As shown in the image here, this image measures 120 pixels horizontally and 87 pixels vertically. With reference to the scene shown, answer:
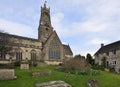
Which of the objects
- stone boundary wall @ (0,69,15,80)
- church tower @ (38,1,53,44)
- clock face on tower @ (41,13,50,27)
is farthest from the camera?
clock face on tower @ (41,13,50,27)

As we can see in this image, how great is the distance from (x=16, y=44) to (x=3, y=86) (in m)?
32.8

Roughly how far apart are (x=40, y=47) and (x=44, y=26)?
1084cm

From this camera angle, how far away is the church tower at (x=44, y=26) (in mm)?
64912

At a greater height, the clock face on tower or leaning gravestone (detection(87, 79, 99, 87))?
the clock face on tower

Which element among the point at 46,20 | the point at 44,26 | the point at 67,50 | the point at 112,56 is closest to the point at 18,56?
the point at 44,26

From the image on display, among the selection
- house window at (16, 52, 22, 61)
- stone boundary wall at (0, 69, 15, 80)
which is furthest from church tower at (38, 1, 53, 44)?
stone boundary wall at (0, 69, 15, 80)

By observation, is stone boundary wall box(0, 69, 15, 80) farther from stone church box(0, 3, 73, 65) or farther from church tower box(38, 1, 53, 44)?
church tower box(38, 1, 53, 44)

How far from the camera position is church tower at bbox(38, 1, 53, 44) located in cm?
6491

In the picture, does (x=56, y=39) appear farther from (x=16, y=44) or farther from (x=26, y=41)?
(x=16, y=44)

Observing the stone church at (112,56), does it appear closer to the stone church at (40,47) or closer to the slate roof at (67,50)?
the slate roof at (67,50)

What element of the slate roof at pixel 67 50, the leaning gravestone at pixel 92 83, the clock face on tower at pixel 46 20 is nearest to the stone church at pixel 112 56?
the slate roof at pixel 67 50

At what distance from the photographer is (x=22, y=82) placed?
81.7ft

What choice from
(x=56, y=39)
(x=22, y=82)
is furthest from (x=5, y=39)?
(x=22, y=82)

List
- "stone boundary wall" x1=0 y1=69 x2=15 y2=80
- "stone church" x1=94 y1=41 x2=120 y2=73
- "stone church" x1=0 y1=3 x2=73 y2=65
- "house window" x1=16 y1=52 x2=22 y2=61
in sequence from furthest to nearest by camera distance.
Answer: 1. "stone church" x1=0 y1=3 x2=73 y2=65
2. "house window" x1=16 y1=52 x2=22 y2=61
3. "stone church" x1=94 y1=41 x2=120 y2=73
4. "stone boundary wall" x1=0 y1=69 x2=15 y2=80
